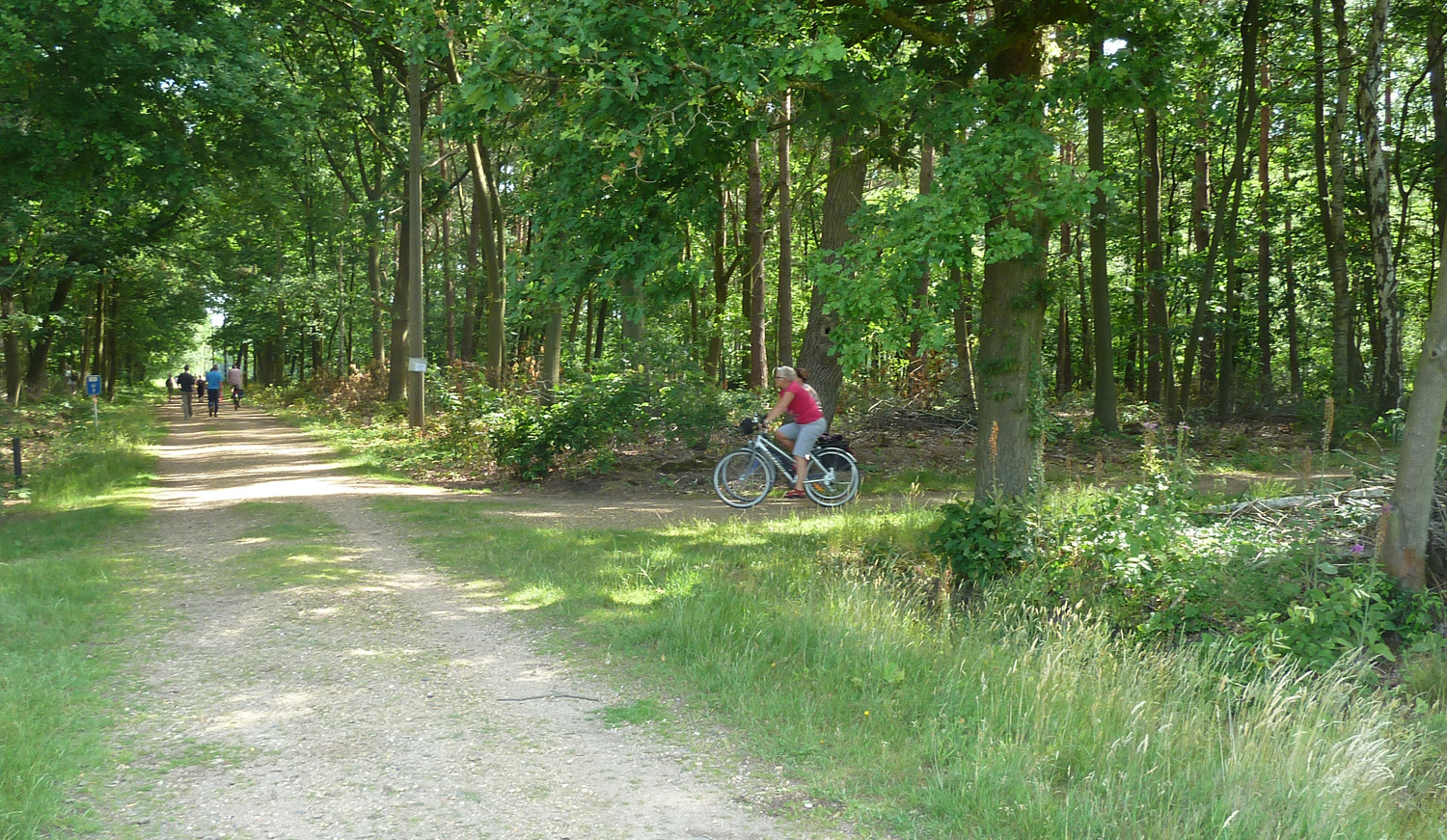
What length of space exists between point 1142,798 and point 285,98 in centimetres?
1419

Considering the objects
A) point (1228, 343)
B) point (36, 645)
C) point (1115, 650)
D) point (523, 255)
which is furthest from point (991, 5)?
point (1228, 343)

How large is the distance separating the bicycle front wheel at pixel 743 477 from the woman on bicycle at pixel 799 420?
0.43 meters

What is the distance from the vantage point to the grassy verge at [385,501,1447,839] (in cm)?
407

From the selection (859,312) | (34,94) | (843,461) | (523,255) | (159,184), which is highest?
(34,94)

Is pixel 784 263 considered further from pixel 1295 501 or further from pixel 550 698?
pixel 550 698

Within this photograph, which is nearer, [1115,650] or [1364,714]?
[1364,714]

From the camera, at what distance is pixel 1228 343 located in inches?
872

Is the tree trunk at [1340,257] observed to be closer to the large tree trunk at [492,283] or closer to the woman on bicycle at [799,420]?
the woman on bicycle at [799,420]

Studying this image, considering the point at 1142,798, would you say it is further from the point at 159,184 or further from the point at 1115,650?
the point at 159,184

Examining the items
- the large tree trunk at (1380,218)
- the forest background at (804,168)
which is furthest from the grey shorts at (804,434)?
the large tree trunk at (1380,218)

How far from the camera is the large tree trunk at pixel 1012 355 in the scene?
920 cm

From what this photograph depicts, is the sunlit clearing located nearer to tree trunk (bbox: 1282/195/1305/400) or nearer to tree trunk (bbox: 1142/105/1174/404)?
tree trunk (bbox: 1142/105/1174/404)

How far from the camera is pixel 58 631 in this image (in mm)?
6797

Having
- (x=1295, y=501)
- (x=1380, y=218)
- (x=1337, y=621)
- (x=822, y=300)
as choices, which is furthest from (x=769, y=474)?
(x=1380, y=218)
